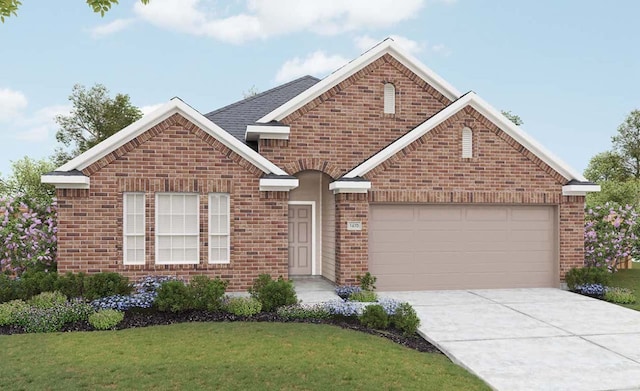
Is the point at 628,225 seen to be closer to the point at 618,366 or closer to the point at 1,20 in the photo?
the point at 618,366

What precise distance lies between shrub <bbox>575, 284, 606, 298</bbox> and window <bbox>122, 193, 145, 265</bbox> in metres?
11.7

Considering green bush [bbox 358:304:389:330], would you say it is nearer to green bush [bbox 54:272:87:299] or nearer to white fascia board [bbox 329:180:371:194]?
white fascia board [bbox 329:180:371:194]

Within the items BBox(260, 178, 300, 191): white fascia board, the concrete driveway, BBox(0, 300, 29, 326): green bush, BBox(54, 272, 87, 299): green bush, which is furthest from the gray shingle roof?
BBox(0, 300, 29, 326): green bush

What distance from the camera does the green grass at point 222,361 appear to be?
287 inches

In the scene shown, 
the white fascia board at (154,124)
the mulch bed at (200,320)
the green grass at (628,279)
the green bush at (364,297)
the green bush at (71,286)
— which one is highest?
the white fascia board at (154,124)

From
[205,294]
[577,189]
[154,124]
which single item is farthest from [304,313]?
[577,189]

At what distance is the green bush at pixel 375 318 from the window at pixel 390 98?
7925 millimetres

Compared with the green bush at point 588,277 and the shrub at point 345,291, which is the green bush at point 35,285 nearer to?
the shrub at point 345,291

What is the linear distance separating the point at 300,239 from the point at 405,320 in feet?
25.2

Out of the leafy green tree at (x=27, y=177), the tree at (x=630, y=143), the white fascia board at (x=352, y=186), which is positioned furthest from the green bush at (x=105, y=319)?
the tree at (x=630, y=143)

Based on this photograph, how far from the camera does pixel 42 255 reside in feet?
46.6

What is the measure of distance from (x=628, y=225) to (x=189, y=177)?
1472 centimetres

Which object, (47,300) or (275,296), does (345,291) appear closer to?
(275,296)

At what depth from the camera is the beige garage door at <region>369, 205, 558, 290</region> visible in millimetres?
Answer: 14633
